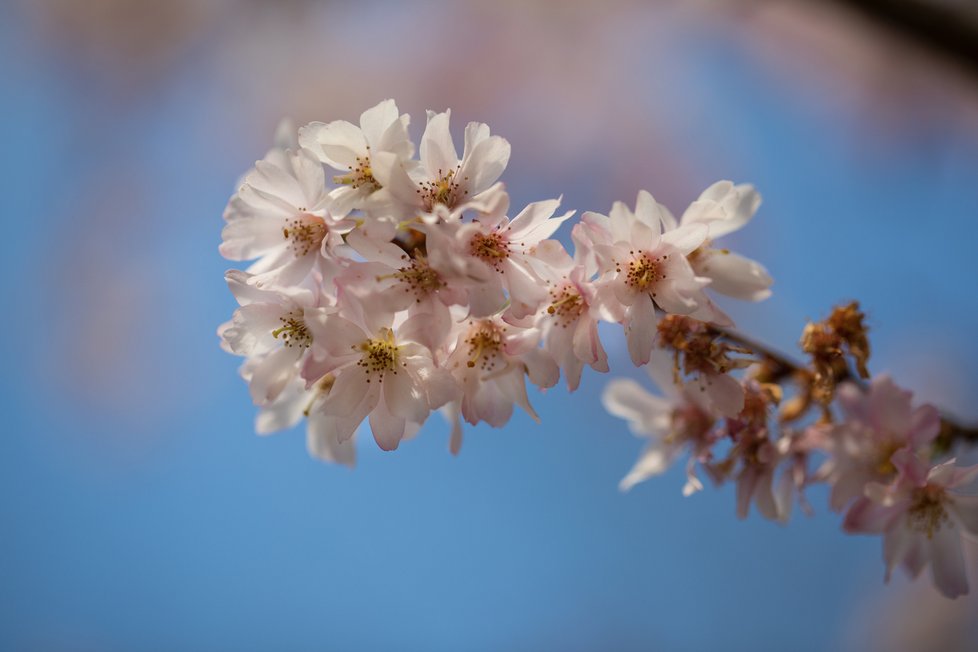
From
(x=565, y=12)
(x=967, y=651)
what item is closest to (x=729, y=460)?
(x=565, y=12)

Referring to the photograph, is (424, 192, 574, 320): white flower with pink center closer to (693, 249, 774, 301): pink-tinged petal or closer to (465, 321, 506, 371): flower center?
(465, 321, 506, 371): flower center

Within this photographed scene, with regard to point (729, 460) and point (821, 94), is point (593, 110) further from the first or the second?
point (729, 460)

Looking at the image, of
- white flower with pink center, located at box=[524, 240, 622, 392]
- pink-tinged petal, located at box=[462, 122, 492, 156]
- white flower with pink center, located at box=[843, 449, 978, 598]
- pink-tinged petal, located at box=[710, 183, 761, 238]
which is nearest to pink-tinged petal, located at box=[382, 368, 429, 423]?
white flower with pink center, located at box=[524, 240, 622, 392]

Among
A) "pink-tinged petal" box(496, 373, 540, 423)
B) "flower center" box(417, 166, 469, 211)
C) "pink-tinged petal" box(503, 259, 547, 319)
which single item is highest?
"flower center" box(417, 166, 469, 211)

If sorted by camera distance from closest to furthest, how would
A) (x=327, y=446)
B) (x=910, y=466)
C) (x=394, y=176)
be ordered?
(x=394, y=176), (x=910, y=466), (x=327, y=446)

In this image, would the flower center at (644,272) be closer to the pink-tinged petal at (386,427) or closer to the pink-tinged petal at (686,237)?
the pink-tinged petal at (686,237)

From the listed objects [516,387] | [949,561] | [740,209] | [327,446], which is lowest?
[327,446]

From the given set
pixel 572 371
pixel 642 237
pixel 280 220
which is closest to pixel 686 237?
pixel 642 237

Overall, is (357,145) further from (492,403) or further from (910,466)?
(910,466)
